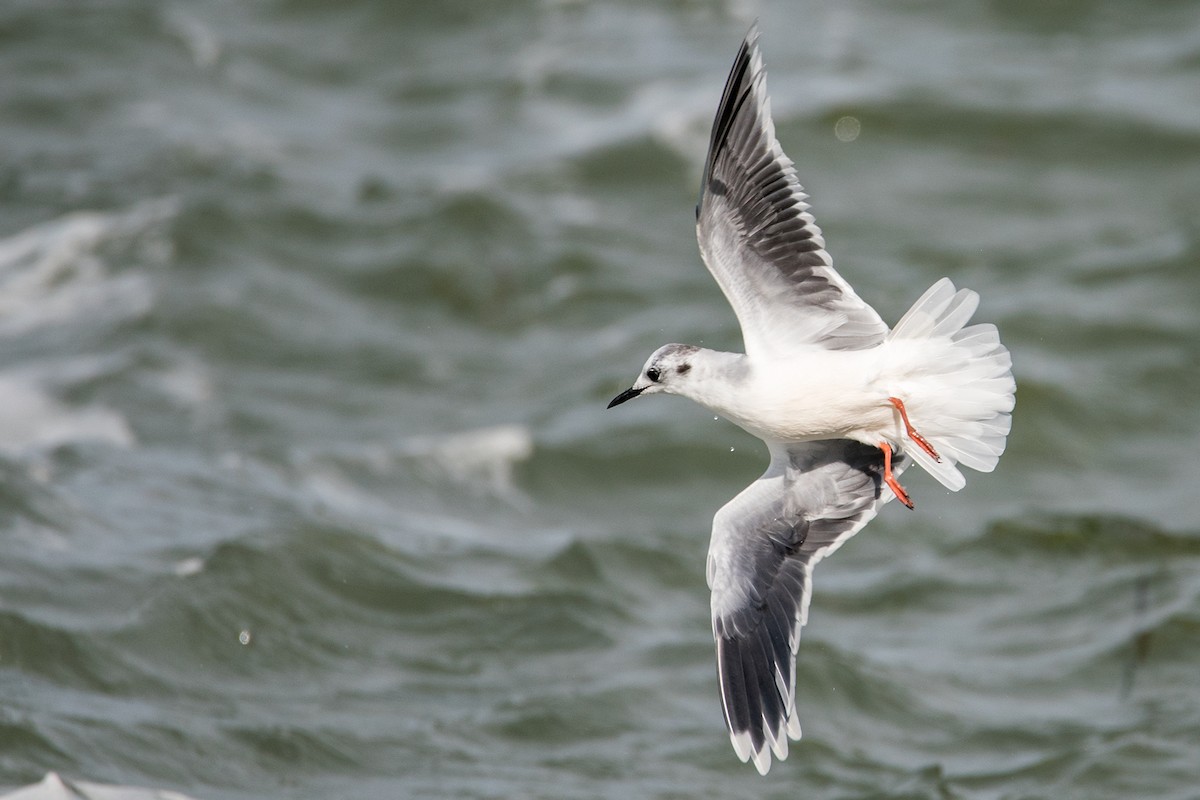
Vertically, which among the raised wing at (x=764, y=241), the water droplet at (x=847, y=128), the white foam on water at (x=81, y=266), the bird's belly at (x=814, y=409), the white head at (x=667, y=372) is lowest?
the bird's belly at (x=814, y=409)

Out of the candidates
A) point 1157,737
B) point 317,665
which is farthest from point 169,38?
point 1157,737

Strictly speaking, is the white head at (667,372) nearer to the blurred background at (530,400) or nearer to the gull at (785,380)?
the gull at (785,380)

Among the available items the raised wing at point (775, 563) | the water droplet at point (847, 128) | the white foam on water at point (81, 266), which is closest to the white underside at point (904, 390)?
the raised wing at point (775, 563)

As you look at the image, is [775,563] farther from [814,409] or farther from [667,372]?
[667,372]

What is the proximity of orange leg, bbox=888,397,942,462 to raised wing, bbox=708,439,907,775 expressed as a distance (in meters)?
0.27

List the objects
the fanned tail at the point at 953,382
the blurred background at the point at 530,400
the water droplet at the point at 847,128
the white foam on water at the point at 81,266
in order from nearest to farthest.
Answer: the fanned tail at the point at 953,382 → the blurred background at the point at 530,400 → the white foam on water at the point at 81,266 → the water droplet at the point at 847,128

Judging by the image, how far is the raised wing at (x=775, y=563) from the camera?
5027mm

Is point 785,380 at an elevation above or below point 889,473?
above

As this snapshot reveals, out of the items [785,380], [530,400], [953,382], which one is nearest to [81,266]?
[530,400]

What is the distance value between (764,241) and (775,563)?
3.39 ft

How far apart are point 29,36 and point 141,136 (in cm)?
233

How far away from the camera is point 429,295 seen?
1180cm

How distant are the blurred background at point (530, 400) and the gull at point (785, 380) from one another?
1790 millimetres

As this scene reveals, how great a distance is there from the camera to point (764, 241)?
4906 mm
